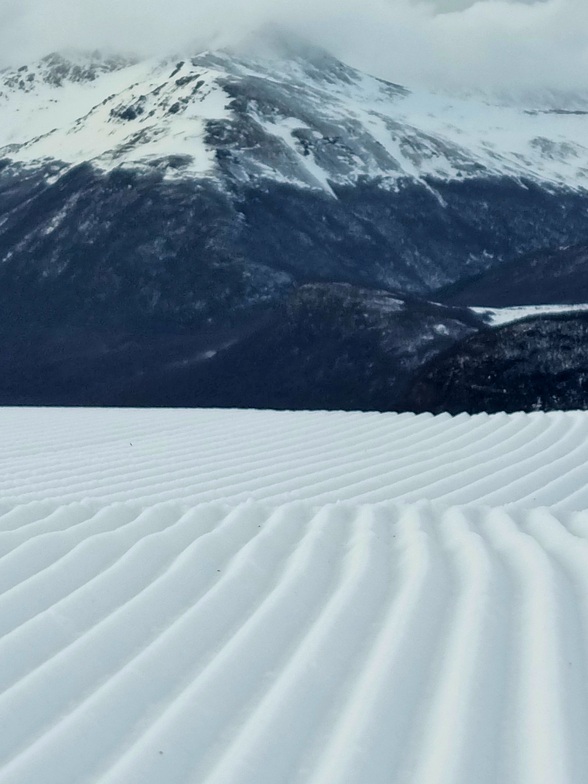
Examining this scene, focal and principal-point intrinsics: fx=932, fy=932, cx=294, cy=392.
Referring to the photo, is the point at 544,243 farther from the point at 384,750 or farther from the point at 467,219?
the point at 384,750

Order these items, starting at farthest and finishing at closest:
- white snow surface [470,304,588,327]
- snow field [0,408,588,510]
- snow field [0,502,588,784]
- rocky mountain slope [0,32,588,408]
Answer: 1. white snow surface [470,304,588,327]
2. rocky mountain slope [0,32,588,408]
3. snow field [0,408,588,510]
4. snow field [0,502,588,784]

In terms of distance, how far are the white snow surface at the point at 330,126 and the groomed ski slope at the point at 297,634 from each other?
247 ft

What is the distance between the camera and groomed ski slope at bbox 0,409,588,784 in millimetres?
2695

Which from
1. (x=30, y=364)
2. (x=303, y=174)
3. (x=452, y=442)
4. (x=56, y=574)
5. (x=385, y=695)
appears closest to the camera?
(x=385, y=695)

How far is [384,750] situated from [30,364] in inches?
2250

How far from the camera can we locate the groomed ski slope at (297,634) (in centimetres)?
270

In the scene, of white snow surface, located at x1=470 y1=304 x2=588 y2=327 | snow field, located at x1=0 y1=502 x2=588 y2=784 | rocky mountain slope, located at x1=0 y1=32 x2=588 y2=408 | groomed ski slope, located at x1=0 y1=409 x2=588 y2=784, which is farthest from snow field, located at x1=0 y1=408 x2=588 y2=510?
white snow surface, located at x1=470 y1=304 x2=588 y2=327

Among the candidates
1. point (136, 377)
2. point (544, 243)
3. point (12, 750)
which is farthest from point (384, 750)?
point (544, 243)

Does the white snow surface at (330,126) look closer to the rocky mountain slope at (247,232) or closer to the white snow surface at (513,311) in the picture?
the rocky mountain slope at (247,232)

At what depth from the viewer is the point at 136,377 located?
51.6 meters

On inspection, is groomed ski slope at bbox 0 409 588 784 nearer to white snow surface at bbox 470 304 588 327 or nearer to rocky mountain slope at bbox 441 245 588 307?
white snow surface at bbox 470 304 588 327

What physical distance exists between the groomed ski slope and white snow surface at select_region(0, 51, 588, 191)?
247 feet

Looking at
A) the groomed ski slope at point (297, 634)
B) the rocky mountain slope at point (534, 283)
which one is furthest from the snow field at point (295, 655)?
the rocky mountain slope at point (534, 283)

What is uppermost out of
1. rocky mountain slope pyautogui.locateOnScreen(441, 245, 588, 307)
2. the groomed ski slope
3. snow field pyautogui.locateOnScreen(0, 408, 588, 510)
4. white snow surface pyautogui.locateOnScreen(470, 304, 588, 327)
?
the groomed ski slope
